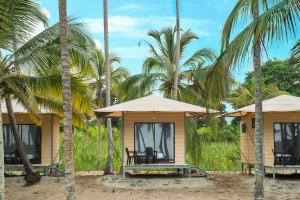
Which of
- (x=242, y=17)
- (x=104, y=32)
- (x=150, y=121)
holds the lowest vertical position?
(x=150, y=121)

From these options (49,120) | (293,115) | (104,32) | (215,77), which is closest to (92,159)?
(49,120)

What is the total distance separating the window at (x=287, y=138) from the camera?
16.6 metres

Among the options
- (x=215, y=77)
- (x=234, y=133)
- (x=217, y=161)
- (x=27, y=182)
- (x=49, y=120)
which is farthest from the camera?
(x=234, y=133)

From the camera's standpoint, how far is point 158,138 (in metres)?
16.9

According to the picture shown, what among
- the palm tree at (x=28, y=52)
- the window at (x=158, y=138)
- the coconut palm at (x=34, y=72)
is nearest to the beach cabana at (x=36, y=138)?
the window at (x=158, y=138)

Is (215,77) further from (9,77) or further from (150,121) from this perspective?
(150,121)

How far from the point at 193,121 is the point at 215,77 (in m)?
11.9

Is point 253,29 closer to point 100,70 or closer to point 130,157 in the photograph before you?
point 130,157

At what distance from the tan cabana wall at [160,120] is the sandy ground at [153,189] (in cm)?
111

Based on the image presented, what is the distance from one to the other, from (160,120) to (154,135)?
2.31 feet

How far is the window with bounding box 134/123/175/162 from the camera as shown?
16.5 m

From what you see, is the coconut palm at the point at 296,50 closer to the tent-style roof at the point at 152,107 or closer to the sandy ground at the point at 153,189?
the sandy ground at the point at 153,189

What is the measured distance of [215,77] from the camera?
26.7ft

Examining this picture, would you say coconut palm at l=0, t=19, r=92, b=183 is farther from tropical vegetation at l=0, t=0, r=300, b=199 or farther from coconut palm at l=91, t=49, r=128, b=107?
coconut palm at l=91, t=49, r=128, b=107
